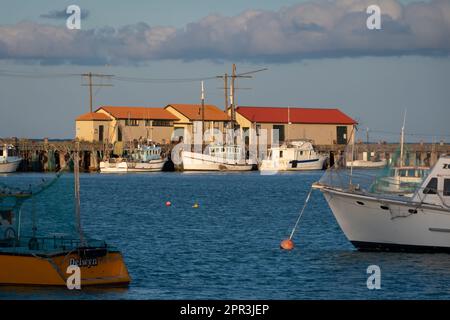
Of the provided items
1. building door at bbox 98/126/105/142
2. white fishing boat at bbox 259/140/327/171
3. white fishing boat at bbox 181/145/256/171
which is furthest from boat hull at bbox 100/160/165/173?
white fishing boat at bbox 259/140/327/171

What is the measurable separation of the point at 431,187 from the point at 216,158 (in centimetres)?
11386

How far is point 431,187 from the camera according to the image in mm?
40375

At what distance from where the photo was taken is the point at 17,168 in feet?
481

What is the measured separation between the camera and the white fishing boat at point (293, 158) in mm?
154375

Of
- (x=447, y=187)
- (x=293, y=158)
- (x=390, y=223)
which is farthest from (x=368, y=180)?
(x=293, y=158)

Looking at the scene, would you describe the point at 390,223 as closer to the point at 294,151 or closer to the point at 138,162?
the point at 294,151

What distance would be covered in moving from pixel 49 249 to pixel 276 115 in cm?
14747

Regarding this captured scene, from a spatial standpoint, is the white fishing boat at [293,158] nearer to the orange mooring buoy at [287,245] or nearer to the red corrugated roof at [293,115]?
the red corrugated roof at [293,115]

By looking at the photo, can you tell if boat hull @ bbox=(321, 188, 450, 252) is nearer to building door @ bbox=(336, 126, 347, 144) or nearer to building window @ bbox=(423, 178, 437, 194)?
building window @ bbox=(423, 178, 437, 194)

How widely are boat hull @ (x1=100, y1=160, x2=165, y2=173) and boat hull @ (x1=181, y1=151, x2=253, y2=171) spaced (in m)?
3.74

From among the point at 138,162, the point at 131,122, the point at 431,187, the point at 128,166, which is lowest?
the point at 128,166

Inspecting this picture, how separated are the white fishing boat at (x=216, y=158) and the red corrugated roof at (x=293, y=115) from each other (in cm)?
1852

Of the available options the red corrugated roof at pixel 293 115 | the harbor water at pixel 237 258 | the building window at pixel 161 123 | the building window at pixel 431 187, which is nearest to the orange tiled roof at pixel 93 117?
the building window at pixel 161 123
